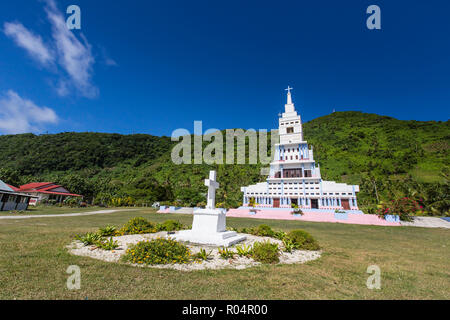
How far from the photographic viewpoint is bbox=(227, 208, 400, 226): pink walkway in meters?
20.7

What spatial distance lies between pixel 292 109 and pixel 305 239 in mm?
30865

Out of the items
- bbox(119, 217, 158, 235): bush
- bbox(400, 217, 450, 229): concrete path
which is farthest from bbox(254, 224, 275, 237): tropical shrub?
bbox(400, 217, 450, 229): concrete path

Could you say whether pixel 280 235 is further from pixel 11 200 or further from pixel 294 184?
pixel 11 200

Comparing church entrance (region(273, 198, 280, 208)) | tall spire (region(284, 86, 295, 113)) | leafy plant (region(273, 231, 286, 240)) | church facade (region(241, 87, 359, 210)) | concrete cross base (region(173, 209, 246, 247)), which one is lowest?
leafy plant (region(273, 231, 286, 240))

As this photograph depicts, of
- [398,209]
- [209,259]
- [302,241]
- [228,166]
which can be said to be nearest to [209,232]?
[209,259]

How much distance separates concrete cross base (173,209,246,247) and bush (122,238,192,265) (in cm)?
199

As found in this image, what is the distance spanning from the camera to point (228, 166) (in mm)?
62531

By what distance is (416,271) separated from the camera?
577cm

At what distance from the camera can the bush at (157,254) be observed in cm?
570

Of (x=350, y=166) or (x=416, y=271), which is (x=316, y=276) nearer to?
(x=416, y=271)

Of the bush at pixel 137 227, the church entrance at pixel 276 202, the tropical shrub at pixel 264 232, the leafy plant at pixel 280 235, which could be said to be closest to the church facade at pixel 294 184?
the church entrance at pixel 276 202

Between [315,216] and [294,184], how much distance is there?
24.7 ft

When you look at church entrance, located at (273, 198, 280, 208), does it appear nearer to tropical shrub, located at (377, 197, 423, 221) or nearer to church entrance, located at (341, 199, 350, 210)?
church entrance, located at (341, 199, 350, 210)

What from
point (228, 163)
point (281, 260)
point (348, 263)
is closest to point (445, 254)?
point (348, 263)
